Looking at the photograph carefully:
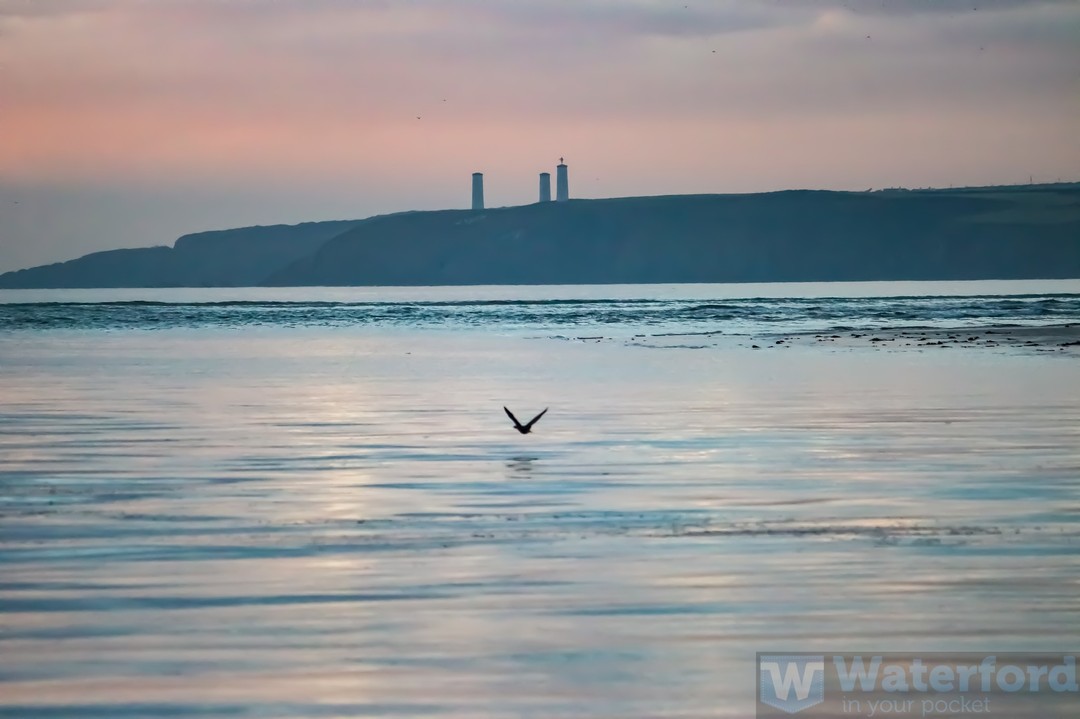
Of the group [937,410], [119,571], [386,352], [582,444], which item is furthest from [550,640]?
[386,352]

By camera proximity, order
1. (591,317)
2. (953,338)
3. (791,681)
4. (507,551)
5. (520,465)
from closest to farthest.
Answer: (791,681), (507,551), (520,465), (953,338), (591,317)

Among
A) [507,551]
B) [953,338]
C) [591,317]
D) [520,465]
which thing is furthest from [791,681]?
[591,317]

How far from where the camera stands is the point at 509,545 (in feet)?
36.7

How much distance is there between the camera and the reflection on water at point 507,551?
7.51 meters

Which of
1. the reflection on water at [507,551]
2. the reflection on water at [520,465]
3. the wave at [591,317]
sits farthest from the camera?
the wave at [591,317]

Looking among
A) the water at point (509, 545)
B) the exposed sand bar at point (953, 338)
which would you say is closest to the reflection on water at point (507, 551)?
the water at point (509, 545)

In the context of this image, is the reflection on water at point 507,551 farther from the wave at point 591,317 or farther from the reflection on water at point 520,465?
the wave at point 591,317

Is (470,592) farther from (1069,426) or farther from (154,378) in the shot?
(154,378)

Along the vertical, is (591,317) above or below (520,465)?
below

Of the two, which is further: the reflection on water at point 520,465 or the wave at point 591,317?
the wave at point 591,317

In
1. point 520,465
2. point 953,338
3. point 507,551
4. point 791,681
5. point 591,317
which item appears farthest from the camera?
point 591,317

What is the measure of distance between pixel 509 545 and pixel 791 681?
4.15 metres

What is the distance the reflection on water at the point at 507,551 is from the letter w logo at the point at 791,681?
14 cm

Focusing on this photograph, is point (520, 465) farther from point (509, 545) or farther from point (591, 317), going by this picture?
point (591, 317)
